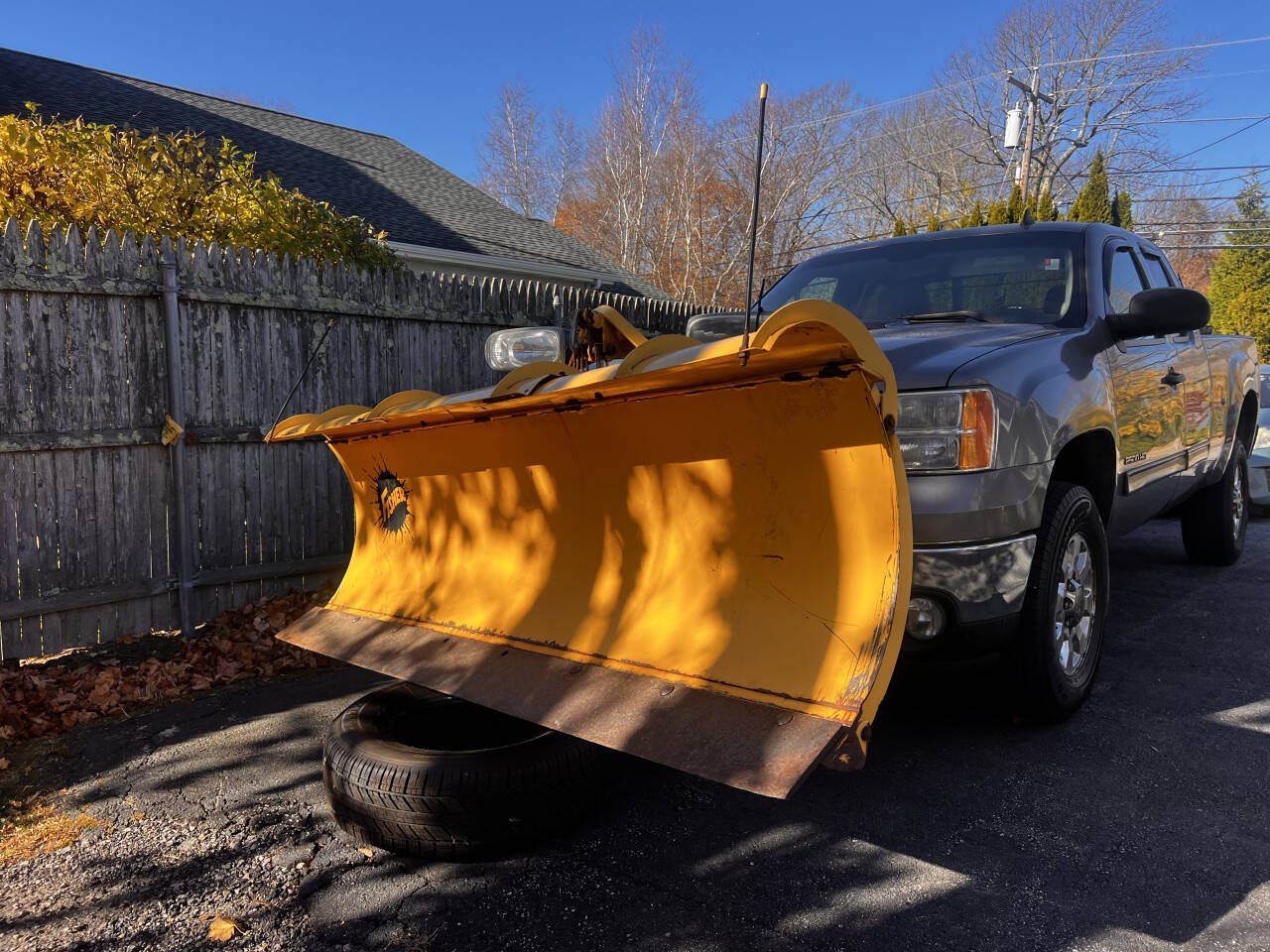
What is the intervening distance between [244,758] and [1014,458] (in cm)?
324

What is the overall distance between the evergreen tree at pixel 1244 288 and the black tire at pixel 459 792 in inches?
1382

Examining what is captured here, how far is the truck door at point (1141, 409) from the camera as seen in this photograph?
13.6 ft

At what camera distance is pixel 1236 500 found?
6.79m

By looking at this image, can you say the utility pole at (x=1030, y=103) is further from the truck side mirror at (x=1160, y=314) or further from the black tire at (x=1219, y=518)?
the truck side mirror at (x=1160, y=314)

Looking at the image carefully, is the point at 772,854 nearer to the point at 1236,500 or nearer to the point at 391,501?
the point at 391,501

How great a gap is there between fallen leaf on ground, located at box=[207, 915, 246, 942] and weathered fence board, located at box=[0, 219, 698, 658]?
3107mm

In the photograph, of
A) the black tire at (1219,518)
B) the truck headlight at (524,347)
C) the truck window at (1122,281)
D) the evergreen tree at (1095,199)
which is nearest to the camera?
the truck headlight at (524,347)

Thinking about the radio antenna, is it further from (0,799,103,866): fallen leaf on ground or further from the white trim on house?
the white trim on house

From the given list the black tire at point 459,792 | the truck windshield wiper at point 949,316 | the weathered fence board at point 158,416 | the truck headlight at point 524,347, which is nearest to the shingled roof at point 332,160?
the weathered fence board at point 158,416

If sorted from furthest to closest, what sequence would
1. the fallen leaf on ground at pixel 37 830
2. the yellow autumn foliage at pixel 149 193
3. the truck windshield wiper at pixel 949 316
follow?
1. the yellow autumn foliage at pixel 149 193
2. the truck windshield wiper at pixel 949 316
3. the fallen leaf on ground at pixel 37 830

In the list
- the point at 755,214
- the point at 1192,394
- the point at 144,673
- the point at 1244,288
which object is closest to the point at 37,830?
the point at 144,673

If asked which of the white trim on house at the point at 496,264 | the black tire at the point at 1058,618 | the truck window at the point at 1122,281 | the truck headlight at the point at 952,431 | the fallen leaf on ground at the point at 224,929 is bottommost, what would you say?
the fallen leaf on ground at the point at 224,929

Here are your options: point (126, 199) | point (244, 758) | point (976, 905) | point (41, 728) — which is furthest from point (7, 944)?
point (126, 199)

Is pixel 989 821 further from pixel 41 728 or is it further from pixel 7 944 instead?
pixel 41 728
